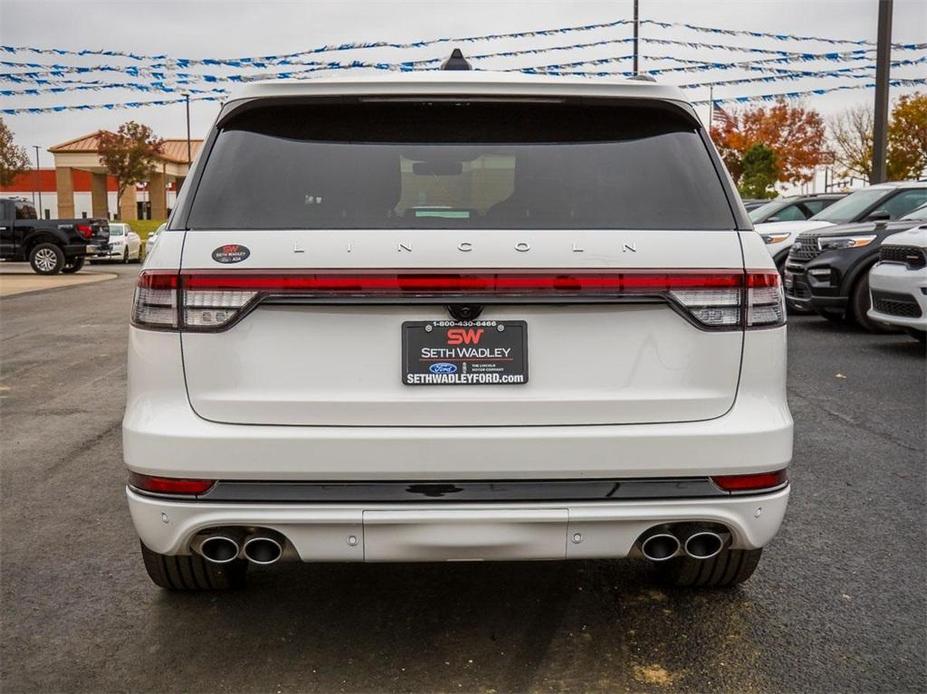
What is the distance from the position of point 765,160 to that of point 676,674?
55.6 meters

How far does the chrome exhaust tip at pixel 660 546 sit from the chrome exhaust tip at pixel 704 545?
0.04 m

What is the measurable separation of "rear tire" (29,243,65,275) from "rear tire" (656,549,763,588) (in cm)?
2748

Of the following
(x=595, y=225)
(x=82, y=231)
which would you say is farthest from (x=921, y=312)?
(x=82, y=231)

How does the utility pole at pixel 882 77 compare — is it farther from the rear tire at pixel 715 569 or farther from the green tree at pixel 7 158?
the green tree at pixel 7 158

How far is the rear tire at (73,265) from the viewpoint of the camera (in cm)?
2927

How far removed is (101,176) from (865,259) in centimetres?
8549

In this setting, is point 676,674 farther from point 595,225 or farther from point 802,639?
point 595,225

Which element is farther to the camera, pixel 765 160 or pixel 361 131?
pixel 765 160

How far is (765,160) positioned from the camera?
2185 inches

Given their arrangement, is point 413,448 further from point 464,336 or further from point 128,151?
point 128,151

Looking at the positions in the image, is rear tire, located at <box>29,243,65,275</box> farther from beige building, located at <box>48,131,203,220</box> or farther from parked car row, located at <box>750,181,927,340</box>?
beige building, located at <box>48,131,203,220</box>

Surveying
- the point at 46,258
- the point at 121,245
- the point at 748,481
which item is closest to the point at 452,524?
the point at 748,481

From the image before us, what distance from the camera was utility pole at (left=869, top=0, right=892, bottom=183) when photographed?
20.1 meters

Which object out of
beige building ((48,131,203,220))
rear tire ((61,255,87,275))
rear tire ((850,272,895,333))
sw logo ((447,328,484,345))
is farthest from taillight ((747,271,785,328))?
beige building ((48,131,203,220))
